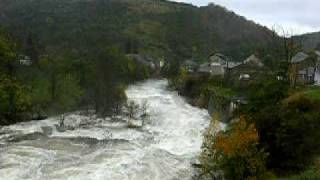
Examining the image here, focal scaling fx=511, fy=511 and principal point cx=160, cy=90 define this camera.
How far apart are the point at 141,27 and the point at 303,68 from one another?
109882 millimetres

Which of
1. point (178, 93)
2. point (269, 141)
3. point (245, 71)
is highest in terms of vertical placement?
point (245, 71)

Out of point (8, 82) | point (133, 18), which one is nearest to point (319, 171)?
point (8, 82)

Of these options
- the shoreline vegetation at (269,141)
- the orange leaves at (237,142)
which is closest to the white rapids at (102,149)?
the shoreline vegetation at (269,141)

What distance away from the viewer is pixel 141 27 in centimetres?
17088

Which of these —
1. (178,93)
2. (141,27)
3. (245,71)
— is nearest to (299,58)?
(245,71)

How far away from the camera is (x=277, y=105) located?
32.7 metres

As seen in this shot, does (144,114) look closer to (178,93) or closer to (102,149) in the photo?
(102,149)

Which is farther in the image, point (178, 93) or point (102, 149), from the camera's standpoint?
point (178, 93)

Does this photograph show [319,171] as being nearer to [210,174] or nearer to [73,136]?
[210,174]

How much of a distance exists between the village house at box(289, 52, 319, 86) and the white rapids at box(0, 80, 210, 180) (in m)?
10.5

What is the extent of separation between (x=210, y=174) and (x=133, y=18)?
155734mm

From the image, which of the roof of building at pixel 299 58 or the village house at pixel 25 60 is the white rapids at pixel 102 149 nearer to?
the roof of building at pixel 299 58

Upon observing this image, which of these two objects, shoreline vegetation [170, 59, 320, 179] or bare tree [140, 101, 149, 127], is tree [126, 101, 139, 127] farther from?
shoreline vegetation [170, 59, 320, 179]

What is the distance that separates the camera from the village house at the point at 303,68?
54628 millimetres
